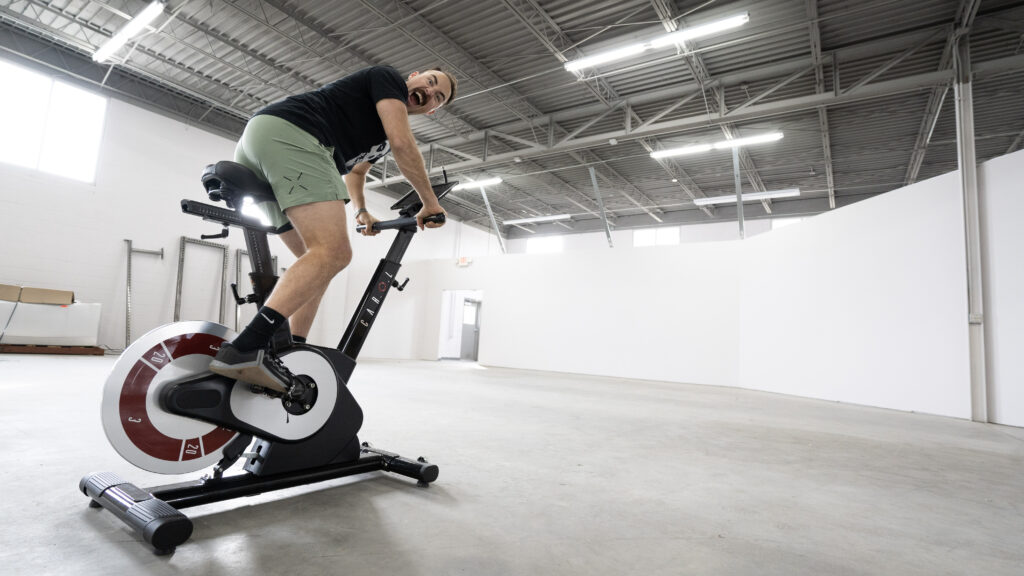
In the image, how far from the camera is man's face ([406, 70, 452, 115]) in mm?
1577

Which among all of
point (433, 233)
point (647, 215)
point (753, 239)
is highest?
point (647, 215)

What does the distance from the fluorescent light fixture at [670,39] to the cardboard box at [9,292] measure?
8.13 meters

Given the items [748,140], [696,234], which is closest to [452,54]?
[748,140]

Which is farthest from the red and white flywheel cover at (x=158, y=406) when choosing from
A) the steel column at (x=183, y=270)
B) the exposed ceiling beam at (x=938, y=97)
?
the steel column at (x=183, y=270)

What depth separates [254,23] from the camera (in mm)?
6473

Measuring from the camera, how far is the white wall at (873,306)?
4879 mm

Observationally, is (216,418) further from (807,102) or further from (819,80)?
(819,80)

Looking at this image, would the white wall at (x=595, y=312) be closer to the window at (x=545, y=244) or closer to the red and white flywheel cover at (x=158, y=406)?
the window at (x=545, y=244)

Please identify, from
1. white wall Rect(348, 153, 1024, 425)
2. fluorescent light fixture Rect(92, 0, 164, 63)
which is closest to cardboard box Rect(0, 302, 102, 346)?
fluorescent light fixture Rect(92, 0, 164, 63)

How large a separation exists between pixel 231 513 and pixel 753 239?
8.41 meters

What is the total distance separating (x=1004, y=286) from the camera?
4.45 meters

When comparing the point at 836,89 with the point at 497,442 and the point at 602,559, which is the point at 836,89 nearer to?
the point at 497,442

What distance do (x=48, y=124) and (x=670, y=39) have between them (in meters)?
9.27

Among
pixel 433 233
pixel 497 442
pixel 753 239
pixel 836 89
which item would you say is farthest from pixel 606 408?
pixel 433 233
